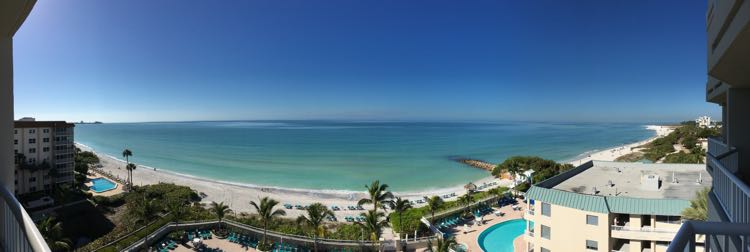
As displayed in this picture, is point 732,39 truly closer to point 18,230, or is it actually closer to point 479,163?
point 18,230

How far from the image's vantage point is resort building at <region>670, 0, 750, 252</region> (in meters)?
2.08

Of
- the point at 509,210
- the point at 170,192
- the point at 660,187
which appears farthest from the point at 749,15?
the point at 170,192

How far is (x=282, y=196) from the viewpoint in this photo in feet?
136

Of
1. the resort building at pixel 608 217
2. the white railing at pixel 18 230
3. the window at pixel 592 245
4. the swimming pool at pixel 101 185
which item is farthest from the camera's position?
the swimming pool at pixel 101 185

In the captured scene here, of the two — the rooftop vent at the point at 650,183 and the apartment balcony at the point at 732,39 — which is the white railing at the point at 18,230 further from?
the rooftop vent at the point at 650,183

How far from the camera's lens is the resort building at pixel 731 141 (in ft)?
6.83

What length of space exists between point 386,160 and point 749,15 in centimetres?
7248

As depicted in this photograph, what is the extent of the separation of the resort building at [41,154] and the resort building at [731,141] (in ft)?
146

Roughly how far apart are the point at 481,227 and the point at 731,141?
18.7 metres

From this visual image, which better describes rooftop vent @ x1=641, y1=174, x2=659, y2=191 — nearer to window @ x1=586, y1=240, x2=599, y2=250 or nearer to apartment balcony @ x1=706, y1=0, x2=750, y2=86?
window @ x1=586, y1=240, x2=599, y2=250

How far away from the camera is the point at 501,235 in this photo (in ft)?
76.8

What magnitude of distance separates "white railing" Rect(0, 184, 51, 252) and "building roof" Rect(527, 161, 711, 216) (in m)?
15.7

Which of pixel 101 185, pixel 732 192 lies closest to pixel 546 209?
pixel 732 192

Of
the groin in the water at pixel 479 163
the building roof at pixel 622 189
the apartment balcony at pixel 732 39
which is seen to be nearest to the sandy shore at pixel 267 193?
the groin in the water at pixel 479 163
